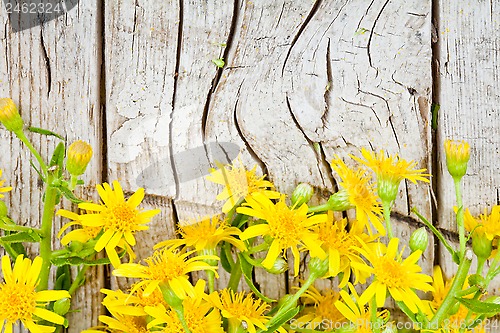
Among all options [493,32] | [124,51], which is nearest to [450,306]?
[493,32]

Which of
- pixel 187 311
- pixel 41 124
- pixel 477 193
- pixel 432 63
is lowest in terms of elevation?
pixel 187 311

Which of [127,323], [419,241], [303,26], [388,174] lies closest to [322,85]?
[303,26]

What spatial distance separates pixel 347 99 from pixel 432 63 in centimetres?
19

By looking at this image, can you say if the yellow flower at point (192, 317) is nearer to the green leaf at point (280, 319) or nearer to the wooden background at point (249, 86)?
the green leaf at point (280, 319)

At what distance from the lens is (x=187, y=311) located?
123cm

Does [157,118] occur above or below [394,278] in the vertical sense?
above

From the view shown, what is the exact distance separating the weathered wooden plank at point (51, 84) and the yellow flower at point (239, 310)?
379mm

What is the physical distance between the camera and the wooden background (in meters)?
1.35

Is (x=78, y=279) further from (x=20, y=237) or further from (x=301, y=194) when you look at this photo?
(x=301, y=194)

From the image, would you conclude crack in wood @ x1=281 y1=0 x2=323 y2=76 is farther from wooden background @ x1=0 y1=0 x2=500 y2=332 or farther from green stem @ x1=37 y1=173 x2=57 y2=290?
green stem @ x1=37 y1=173 x2=57 y2=290

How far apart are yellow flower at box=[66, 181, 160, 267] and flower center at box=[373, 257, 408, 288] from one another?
46cm

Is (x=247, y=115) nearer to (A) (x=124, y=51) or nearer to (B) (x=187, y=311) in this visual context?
(A) (x=124, y=51)

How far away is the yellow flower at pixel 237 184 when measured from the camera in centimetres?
133

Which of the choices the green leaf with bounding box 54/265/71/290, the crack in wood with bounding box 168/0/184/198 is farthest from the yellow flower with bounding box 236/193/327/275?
the green leaf with bounding box 54/265/71/290
